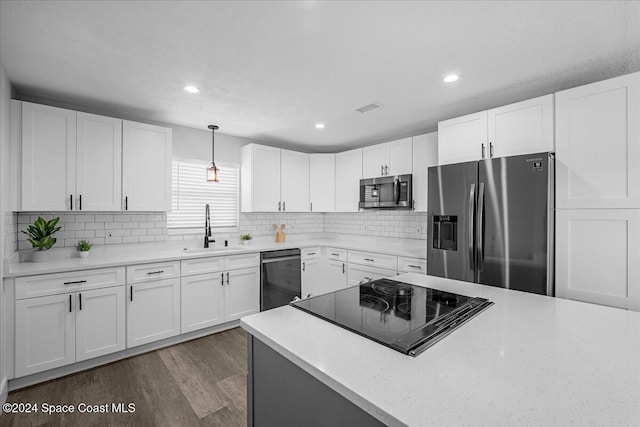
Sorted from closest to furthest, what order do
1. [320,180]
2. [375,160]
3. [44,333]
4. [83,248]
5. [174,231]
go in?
1. [44,333]
2. [83,248]
3. [174,231]
4. [375,160]
5. [320,180]

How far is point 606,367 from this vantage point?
85cm

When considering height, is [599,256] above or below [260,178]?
below

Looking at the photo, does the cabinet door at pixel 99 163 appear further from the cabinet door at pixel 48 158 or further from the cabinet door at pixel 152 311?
the cabinet door at pixel 152 311

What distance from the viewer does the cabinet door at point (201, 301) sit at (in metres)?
3.10

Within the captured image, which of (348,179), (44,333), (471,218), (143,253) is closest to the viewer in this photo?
(44,333)

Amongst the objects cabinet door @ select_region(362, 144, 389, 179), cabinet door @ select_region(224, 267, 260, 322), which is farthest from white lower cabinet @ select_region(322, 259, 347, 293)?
cabinet door @ select_region(362, 144, 389, 179)

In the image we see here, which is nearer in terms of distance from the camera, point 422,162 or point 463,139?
point 463,139

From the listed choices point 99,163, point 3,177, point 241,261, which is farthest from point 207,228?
point 3,177

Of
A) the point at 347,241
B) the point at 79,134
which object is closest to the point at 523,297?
the point at 347,241

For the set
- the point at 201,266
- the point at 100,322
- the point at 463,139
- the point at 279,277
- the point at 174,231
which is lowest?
the point at 100,322

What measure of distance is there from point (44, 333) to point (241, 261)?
1.76 m

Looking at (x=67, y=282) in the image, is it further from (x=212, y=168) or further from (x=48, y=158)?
(x=212, y=168)

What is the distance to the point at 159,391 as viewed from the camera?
2271 mm

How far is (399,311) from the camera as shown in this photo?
1.32 m
